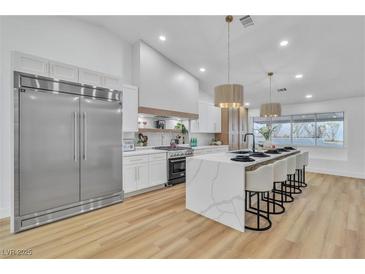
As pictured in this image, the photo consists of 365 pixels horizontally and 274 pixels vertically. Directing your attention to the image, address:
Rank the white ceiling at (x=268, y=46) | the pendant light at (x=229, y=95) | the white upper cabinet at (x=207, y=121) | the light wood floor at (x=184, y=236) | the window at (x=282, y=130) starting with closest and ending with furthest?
the light wood floor at (x=184, y=236), the pendant light at (x=229, y=95), the white ceiling at (x=268, y=46), the white upper cabinet at (x=207, y=121), the window at (x=282, y=130)

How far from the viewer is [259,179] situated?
2318mm

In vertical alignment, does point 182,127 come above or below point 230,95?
below

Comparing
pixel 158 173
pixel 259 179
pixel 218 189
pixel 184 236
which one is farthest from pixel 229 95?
pixel 158 173

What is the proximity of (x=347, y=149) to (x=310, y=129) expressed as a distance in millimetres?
1272

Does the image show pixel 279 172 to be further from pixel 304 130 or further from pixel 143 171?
pixel 304 130

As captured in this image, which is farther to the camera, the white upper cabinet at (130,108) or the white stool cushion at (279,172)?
the white upper cabinet at (130,108)

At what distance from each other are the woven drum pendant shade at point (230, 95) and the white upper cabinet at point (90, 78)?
2084 mm

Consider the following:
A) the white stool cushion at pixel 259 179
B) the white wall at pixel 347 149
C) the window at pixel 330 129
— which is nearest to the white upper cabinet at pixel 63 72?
the white stool cushion at pixel 259 179

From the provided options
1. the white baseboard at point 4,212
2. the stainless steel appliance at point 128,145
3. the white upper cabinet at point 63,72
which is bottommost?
the white baseboard at point 4,212

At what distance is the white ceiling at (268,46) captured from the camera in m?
3.01

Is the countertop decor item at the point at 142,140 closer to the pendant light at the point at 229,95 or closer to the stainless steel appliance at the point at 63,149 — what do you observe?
the stainless steel appliance at the point at 63,149

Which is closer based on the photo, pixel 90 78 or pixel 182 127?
pixel 90 78

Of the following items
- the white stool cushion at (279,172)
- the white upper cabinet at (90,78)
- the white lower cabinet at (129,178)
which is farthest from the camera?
the white lower cabinet at (129,178)
